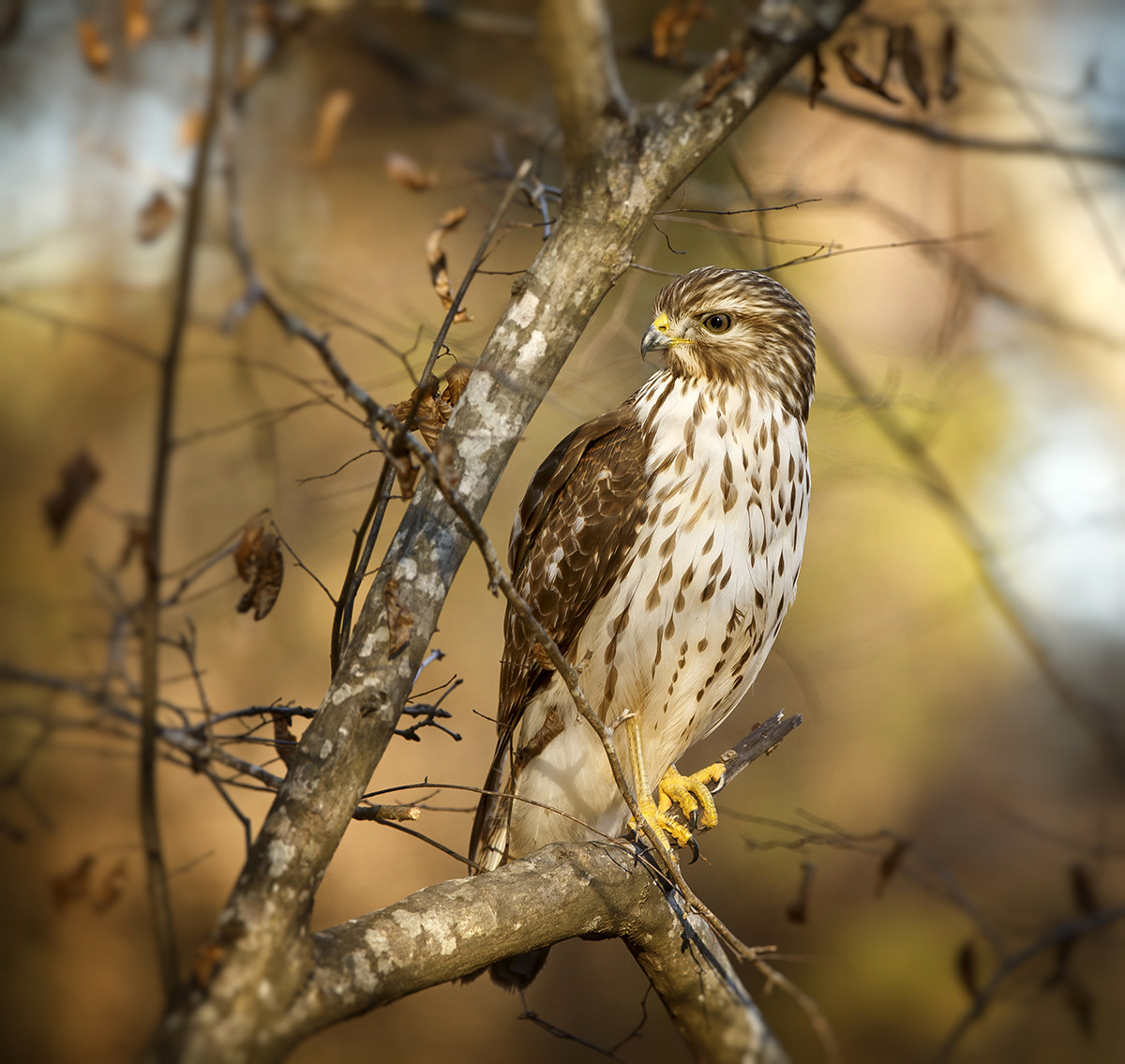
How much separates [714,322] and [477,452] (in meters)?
1.01

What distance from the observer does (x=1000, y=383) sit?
6.07m

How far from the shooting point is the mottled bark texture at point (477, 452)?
4.85 ft

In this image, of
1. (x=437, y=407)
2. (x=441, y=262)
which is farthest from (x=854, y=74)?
(x=437, y=407)

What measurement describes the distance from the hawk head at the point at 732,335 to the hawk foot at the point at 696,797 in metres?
0.99

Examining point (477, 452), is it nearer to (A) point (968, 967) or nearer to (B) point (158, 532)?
(B) point (158, 532)

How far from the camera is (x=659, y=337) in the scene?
8.09 feet

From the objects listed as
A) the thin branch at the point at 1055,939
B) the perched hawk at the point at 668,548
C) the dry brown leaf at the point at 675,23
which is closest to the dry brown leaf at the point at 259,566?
the perched hawk at the point at 668,548

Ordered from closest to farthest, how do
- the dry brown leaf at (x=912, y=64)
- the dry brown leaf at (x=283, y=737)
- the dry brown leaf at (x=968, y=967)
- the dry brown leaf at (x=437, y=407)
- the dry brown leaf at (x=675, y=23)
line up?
1. the dry brown leaf at (x=437, y=407)
2. the dry brown leaf at (x=283, y=737)
3. the dry brown leaf at (x=675, y=23)
4. the dry brown leaf at (x=912, y=64)
5. the dry brown leaf at (x=968, y=967)

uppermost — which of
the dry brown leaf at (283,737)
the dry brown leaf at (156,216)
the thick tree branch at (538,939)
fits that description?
the dry brown leaf at (156,216)

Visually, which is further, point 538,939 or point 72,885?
point 72,885

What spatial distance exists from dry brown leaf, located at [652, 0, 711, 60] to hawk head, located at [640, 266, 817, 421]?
1.82 feet

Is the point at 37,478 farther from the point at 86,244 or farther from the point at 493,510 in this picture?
the point at 493,510

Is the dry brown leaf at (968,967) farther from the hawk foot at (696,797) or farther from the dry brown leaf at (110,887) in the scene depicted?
the dry brown leaf at (110,887)

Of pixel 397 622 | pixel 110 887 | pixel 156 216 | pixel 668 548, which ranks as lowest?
pixel 397 622
